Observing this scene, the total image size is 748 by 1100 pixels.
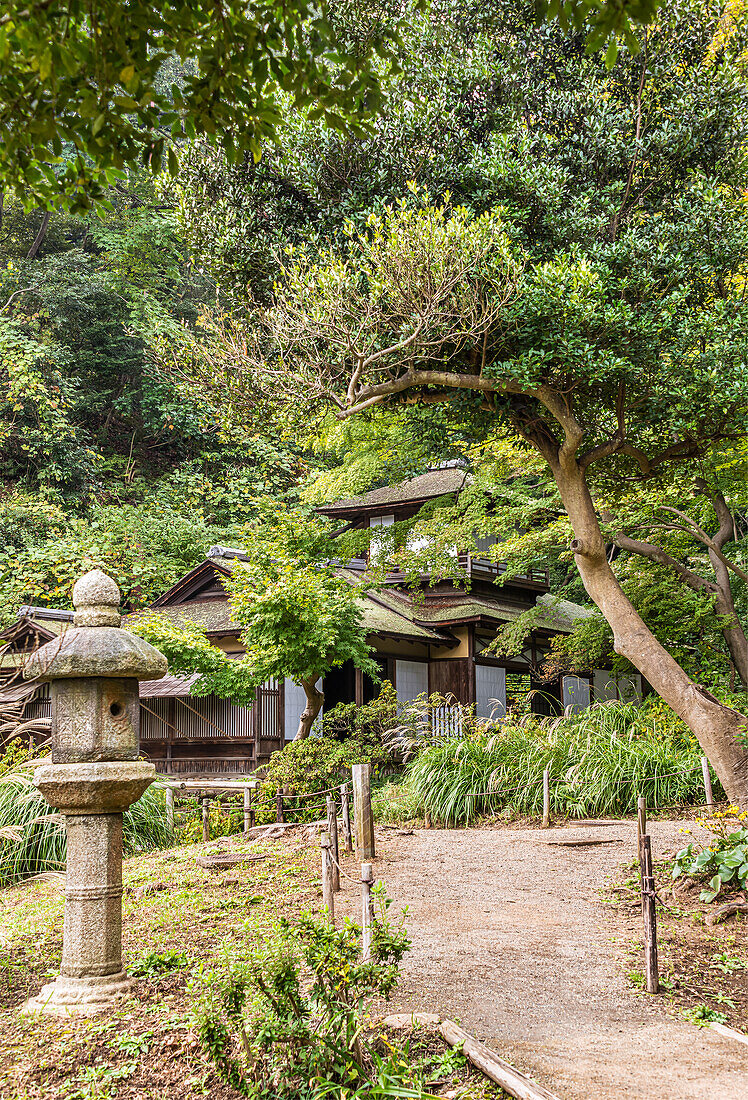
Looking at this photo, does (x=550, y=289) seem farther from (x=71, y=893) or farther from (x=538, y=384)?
(x=71, y=893)

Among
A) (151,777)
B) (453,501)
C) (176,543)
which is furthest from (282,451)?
(151,777)

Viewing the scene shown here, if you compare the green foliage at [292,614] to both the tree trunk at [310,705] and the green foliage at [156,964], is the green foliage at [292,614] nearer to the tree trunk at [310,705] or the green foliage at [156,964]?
the tree trunk at [310,705]

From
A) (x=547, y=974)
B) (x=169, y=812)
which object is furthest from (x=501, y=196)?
(x=169, y=812)

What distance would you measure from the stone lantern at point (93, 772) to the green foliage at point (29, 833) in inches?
189

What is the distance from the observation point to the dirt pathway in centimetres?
428

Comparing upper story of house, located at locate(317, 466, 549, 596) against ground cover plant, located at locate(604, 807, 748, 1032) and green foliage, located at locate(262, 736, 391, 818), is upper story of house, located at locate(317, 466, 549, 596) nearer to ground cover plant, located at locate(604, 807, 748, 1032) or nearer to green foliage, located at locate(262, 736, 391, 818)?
green foliage, located at locate(262, 736, 391, 818)

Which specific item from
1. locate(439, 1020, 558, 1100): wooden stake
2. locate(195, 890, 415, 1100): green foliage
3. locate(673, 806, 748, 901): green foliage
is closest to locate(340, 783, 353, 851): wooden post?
locate(673, 806, 748, 901): green foliage

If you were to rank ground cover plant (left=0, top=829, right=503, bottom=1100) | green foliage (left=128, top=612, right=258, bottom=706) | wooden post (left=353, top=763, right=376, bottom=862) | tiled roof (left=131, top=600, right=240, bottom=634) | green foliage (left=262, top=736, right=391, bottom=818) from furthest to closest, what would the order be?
tiled roof (left=131, top=600, right=240, bottom=634)
green foliage (left=128, top=612, right=258, bottom=706)
green foliage (left=262, top=736, right=391, bottom=818)
wooden post (left=353, top=763, right=376, bottom=862)
ground cover plant (left=0, top=829, right=503, bottom=1100)

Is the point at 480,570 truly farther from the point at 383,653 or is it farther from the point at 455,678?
the point at 383,653

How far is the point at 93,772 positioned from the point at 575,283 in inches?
256

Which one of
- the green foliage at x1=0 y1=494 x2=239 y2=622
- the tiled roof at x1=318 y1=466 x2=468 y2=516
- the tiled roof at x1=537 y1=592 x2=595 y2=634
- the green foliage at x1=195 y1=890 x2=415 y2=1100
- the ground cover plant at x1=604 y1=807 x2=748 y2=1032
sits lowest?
the ground cover plant at x1=604 y1=807 x2=748 y2=1032

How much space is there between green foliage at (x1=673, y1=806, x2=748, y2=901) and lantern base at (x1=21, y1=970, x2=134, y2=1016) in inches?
184

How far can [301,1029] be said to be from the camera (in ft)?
12.9

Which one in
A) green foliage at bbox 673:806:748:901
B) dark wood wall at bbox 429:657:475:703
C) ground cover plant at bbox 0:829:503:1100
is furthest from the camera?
dark wood wall at bbox 429:657:475:703
